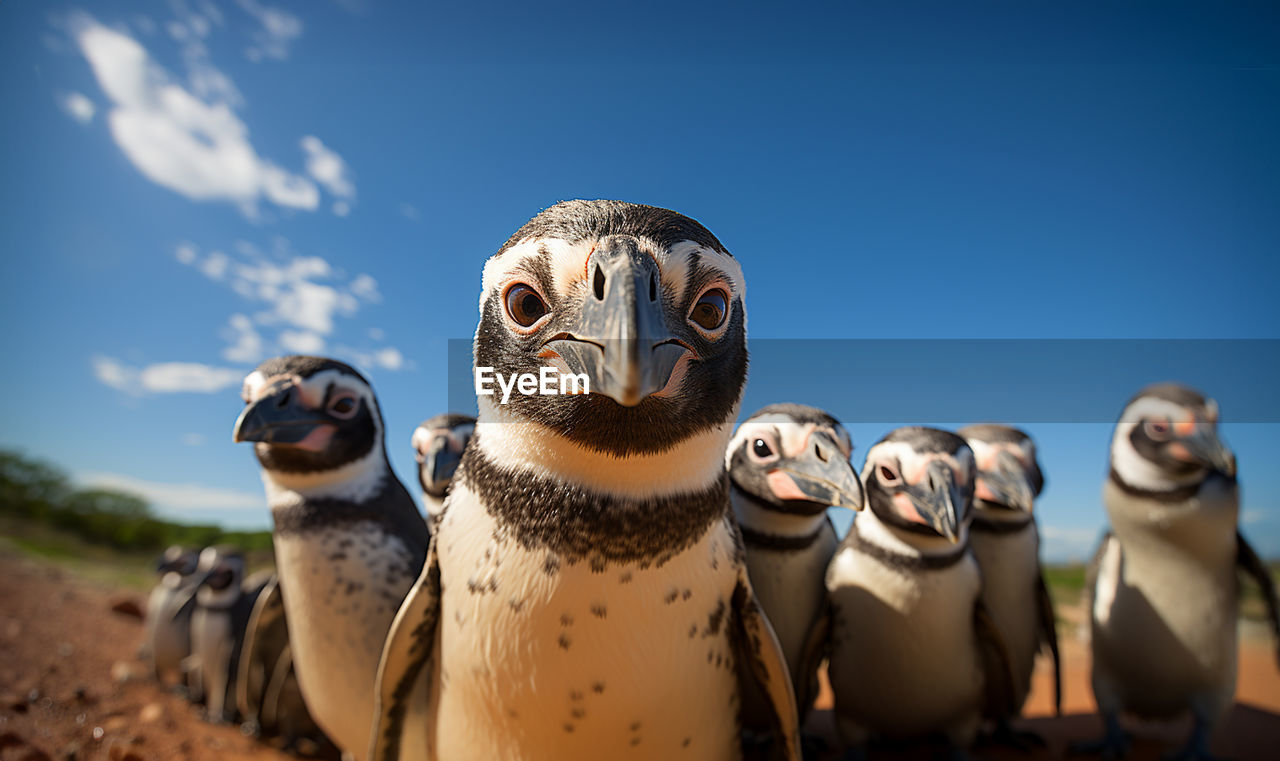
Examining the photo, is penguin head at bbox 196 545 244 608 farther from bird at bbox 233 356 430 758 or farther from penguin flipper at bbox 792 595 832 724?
penguin flipper at bbox 792 595 832 724

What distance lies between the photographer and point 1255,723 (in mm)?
3904

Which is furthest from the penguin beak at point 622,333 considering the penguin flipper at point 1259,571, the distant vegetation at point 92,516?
the distant vegetation at point 92,516

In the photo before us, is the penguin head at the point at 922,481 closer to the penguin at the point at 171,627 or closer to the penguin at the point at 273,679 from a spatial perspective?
the penguin at the point at 273,679

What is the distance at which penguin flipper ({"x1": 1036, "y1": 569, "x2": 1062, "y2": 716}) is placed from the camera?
307cm

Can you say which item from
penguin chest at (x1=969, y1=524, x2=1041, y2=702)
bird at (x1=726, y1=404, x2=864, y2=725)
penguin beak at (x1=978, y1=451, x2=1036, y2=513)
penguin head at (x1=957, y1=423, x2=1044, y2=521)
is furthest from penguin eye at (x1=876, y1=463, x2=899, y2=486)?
penguin chest at (x1=969, y1=524, x2=1041, y2=702)

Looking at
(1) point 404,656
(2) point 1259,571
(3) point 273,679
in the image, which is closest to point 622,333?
(1) point 404,656

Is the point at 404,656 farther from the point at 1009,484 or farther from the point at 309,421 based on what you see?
the point at 1009,484

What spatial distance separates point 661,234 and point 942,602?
2033mm

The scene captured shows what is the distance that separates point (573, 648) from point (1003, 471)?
100 inches

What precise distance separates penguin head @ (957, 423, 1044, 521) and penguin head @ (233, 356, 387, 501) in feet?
9.38

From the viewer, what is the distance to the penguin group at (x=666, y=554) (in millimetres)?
1347

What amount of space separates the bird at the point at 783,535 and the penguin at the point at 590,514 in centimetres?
92

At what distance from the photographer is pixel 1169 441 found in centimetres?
294

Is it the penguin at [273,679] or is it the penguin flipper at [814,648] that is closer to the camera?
the penguin flipper at [814,648]
